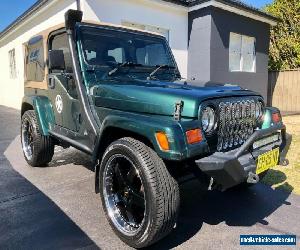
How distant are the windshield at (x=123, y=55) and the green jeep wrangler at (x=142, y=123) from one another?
13 millimetres

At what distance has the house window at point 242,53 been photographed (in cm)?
1237

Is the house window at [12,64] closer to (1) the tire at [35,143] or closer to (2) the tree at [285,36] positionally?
(1) the tire at [35,143]

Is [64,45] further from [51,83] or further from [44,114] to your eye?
[44,114]

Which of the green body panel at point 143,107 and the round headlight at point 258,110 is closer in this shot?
the green body panel at point 143,107

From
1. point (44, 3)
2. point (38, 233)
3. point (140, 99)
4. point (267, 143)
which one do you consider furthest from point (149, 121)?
point (44, 3)

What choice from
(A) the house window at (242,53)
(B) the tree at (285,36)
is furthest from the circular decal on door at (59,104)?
(B) the tree at (285,36)

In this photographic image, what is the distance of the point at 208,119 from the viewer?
2998 millimetres

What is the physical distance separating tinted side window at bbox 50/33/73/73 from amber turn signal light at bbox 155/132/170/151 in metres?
1.84

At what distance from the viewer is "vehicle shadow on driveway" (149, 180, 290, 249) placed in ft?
10.9

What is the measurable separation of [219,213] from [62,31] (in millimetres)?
2931

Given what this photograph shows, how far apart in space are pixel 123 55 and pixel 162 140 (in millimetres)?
1827

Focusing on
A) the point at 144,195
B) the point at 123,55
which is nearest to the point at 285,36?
the point at 123,55

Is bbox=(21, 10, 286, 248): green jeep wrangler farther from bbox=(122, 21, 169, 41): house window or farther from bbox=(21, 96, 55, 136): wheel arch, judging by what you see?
bbox=(122, 21, 169, 41): house window

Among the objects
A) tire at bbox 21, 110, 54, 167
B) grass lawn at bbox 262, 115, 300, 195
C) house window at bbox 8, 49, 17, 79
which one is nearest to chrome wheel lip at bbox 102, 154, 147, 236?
tire at bbox 21, 110, 54, 167
